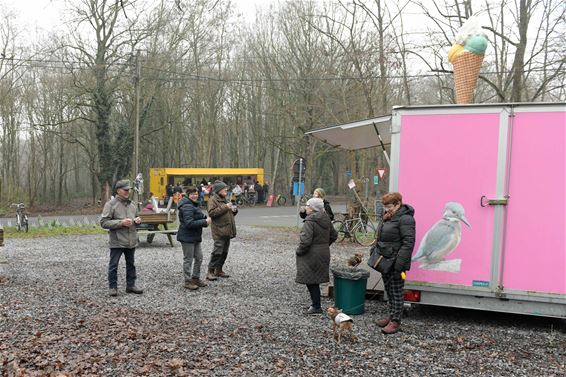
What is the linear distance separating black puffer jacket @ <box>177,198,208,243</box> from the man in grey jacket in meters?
0.69

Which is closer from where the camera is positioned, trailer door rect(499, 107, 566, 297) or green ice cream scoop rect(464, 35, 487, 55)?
trailer door rect(499, 107, 566, 297)

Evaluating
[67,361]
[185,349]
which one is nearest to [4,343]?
[67,361]

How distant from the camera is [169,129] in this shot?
39906 mm

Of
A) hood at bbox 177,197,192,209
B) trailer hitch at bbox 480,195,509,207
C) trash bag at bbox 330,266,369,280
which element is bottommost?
trash bag at bbox 330,266,369,280

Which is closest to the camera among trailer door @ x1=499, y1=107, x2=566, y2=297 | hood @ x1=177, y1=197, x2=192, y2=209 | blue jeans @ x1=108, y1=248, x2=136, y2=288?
trailer door @ x1=499, y1=107, x2=566, y2=297

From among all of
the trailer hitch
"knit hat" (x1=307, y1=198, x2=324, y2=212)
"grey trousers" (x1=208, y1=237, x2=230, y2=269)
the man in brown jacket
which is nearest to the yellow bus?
"grey trousers" (x1=208, y1=237, x2=230, y2=269)

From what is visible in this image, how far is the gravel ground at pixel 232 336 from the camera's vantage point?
460 centimetres

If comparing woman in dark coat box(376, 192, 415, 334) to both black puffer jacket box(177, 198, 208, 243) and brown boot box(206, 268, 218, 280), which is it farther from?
brown boot box(206, 268, 218, 280)

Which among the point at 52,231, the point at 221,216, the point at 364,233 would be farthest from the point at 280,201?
the point at 221,216

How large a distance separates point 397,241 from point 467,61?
2.89m

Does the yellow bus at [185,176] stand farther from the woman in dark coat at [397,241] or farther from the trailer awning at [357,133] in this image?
the woman in dark coat at [397,241]

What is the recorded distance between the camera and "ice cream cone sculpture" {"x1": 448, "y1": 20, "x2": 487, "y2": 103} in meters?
6.93

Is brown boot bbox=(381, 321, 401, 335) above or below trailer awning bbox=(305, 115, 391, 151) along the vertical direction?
below

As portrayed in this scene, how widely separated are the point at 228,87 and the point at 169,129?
224 inches
